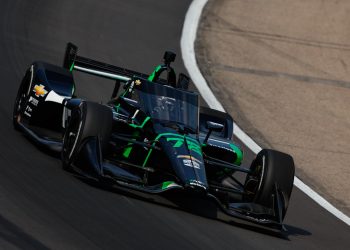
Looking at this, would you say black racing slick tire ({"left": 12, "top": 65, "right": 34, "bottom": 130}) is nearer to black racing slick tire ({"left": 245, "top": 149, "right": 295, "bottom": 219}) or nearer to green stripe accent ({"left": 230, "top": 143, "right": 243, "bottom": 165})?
green stripe accent ({"left": 230, "top": 143, "right": 243, "bottom": 165})

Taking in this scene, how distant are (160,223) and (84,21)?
380 inches

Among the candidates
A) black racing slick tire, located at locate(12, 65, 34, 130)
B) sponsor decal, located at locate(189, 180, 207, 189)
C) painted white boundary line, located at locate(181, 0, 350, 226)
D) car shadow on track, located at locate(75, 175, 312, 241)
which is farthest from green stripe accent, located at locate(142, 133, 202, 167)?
painted white boundary line, located at locate(181, 0, 350, 226)

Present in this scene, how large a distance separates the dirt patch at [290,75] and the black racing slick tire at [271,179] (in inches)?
81.9

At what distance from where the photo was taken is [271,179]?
9.72 meters

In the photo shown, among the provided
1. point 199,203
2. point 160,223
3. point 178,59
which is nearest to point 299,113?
point 178,59

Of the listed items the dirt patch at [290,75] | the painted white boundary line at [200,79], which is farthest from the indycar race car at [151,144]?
the dirt patch at [290,75]

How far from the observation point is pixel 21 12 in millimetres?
17266

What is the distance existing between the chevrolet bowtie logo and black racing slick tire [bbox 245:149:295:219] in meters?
2.67

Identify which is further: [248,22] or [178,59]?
[248,22]

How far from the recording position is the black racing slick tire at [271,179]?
31.8 ft

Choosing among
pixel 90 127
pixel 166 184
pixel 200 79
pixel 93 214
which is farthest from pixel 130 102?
pixel 200 79

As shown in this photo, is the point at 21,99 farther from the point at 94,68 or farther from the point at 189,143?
the point at 189,143

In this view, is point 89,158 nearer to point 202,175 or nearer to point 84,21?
point 202,175

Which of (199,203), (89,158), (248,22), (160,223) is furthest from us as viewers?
(248,22)
